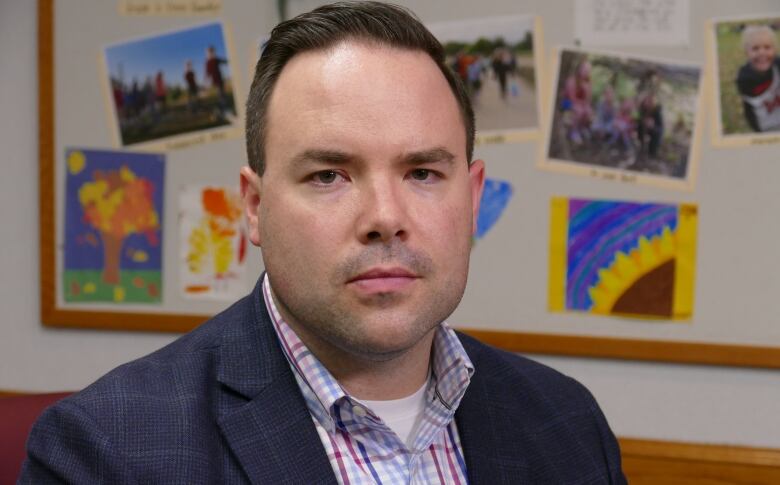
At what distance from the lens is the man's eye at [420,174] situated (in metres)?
1.10

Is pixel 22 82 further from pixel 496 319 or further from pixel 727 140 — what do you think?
pixel 727 140

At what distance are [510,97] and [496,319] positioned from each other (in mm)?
424

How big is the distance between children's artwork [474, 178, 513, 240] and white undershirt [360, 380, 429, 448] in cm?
73

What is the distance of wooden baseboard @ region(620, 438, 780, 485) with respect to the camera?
1.77 meters

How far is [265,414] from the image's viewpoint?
111 centimetres

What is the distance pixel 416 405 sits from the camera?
3.92ft

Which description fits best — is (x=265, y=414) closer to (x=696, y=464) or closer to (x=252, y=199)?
(x=252, y=199)

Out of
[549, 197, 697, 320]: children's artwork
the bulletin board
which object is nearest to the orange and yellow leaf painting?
the bulletin board

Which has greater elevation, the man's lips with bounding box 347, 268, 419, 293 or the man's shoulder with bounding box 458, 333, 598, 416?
the man's lips with bounding box 347, 268, 419, 293

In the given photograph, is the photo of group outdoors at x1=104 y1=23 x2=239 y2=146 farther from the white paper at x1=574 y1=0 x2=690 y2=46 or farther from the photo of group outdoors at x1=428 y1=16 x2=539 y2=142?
the white paper at x1=574 y1=0 x2=690 y2=46

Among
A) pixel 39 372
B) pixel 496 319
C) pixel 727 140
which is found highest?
pixel 727 140

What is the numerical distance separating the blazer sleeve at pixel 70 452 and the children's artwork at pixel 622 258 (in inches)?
40.1

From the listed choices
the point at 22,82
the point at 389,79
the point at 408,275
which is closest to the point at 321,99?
the point at 389,79

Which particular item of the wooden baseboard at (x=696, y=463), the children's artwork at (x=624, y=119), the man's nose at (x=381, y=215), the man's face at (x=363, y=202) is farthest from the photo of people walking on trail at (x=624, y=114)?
the man's nose at (x=381, y=215)
